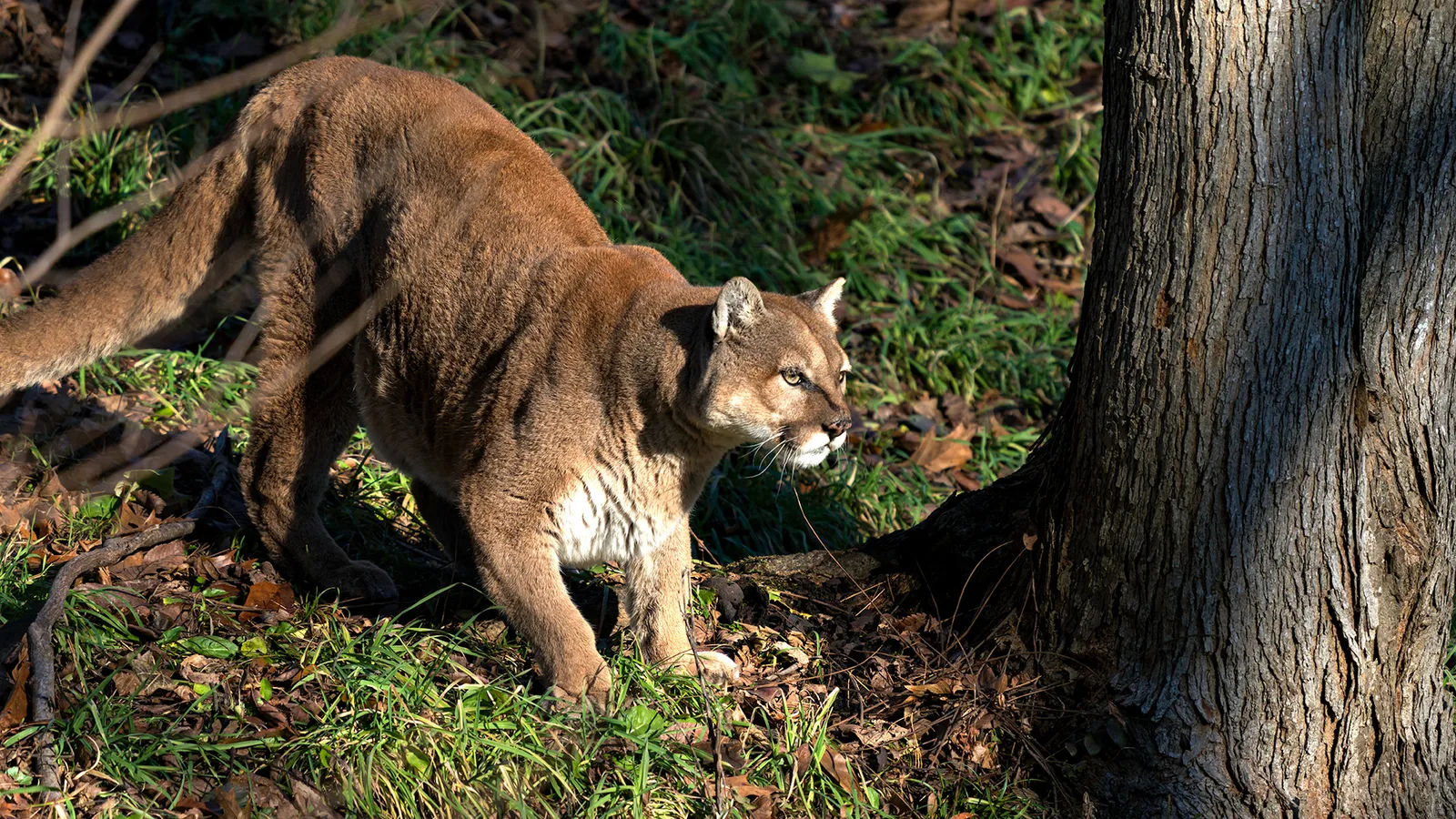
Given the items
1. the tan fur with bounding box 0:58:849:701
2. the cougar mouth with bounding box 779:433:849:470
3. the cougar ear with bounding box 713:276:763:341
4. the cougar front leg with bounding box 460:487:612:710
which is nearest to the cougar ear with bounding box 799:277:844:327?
the tan fur with bounding box 0:58:849:701

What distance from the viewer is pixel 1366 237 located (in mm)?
3223

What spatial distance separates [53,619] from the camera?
3.57 metres

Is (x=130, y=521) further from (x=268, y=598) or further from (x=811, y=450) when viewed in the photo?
(x=811, y=450)

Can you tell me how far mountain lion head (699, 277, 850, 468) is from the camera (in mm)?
3775

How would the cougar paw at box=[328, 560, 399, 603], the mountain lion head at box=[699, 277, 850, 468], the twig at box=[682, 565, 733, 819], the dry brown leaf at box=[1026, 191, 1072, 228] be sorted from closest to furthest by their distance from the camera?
1. the twig at box=[682, 565, 733, 819]
2. the mountain lion head at box=[699, 277, 850, 468]
3. the cougar paw at box=[328, 560, 399, 603]
4. the dry brown leaf at box=[1026, 191, 1072, 228]

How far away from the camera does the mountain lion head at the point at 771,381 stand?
12.4 ft

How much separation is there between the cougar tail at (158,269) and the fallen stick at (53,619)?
26.7 inches

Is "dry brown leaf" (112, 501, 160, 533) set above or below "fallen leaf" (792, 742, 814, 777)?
below

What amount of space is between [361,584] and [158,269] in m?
1.35

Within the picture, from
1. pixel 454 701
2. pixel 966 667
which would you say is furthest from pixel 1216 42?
pixel 454 701

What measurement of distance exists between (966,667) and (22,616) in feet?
9.46

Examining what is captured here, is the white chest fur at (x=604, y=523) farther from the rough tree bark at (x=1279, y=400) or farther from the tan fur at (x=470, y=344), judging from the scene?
the rough tree bark at (x=1279, y=400)

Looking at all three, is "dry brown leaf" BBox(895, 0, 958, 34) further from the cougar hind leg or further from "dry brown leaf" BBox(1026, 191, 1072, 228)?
the cougar hind leg

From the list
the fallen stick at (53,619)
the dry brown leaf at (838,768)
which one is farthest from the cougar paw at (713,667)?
the fallen stick at (53,619)
